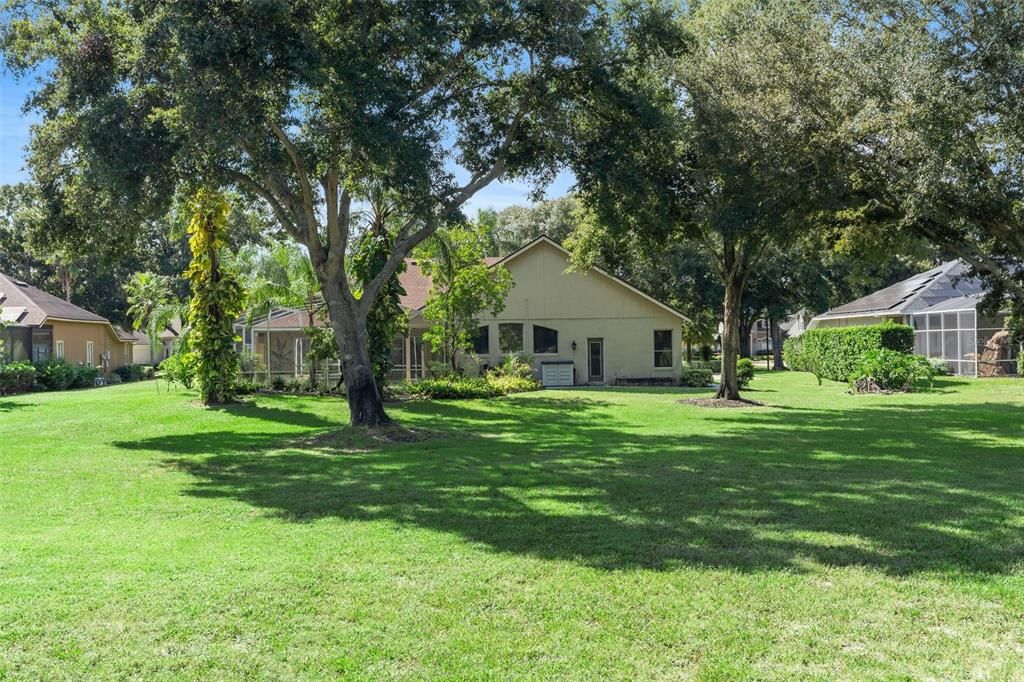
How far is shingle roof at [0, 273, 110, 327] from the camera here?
117ft

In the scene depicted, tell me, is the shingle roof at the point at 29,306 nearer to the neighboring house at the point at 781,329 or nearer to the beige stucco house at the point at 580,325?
the beige stucco house at the point at 580,325

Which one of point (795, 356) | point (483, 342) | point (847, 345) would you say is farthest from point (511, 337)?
point (795, 356)

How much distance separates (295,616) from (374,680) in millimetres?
1096

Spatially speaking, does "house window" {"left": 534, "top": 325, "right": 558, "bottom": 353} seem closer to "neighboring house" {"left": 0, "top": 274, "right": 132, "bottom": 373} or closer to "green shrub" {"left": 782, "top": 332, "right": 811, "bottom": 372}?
"green shrub" {"left": 782, "top": 332, "right": 811, "bottom": 372}

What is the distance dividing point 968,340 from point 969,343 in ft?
0.46

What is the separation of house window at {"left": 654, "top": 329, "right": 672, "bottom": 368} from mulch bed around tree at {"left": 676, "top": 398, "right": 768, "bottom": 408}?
928cm

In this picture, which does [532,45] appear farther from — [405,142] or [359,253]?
[359,253]

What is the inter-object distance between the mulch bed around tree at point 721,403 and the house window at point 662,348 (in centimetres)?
928

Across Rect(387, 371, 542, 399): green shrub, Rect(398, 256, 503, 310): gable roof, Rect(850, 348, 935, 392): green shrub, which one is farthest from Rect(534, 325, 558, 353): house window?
Rect(850, 348, 935, 392): green shrub

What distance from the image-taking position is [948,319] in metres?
34.9

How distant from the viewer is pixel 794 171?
1455cm

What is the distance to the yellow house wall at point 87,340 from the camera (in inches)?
1508

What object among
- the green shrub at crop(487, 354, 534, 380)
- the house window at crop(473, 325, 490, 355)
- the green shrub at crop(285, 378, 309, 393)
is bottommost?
the green shrub at crop(285, 378, 309, 393)

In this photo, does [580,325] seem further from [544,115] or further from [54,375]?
[54,375]
